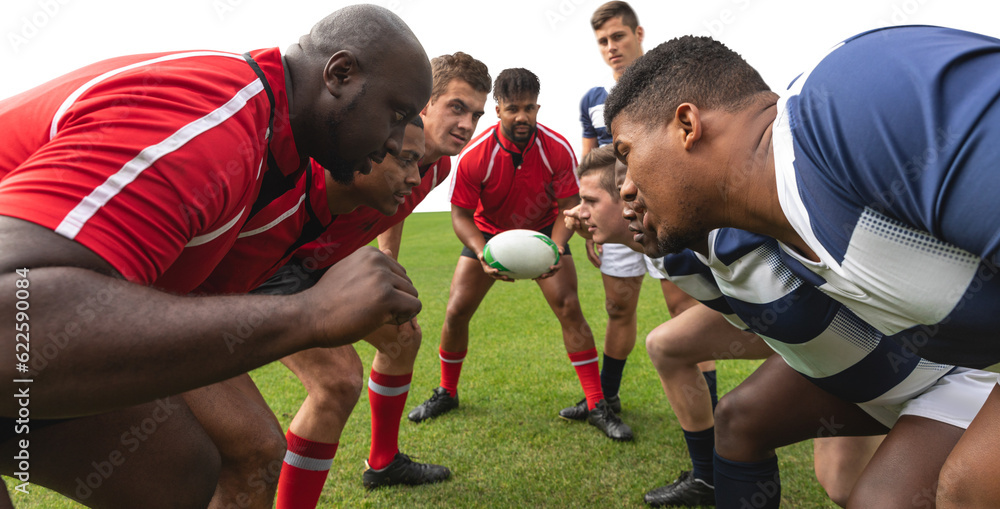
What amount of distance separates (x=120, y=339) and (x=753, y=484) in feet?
7.22

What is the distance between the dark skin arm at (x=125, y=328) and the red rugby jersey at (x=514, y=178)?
13.1 ft

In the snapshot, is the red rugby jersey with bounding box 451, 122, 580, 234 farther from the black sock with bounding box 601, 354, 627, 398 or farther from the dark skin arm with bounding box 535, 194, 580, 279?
the black sock with bounding box 601, 354, 627, 398

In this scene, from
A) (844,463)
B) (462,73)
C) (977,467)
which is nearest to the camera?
(977,467)

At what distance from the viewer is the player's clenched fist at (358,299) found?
119 cm

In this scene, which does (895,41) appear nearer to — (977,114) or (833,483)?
(977,114)

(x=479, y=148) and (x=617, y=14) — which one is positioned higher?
(x=617, y=14)

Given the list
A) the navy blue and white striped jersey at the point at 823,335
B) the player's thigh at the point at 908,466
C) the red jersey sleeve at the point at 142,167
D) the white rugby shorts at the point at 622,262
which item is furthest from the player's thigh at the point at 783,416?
the white rugby shorts at the point at 622,262

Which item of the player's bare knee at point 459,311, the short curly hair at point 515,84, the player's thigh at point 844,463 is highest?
the short curly hair at point 515,84

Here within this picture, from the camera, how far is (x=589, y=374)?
4.66m

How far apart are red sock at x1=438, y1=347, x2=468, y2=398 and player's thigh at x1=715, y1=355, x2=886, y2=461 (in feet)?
9.13

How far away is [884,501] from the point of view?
1798 mm

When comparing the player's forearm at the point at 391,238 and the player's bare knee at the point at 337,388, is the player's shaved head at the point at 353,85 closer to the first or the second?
the player's bare knee at the point at 337,388

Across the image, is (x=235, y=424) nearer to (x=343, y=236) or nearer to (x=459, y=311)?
(x=343, y=236)

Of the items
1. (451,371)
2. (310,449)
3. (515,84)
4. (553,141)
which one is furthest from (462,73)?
(310,449)
